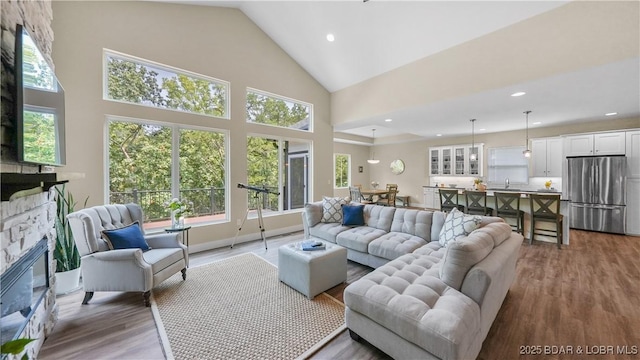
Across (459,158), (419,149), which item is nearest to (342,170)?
(419,149)

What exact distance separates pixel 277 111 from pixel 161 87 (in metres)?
2.19

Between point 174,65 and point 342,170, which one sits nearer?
point 174,65

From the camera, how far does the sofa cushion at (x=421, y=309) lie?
4.64ft

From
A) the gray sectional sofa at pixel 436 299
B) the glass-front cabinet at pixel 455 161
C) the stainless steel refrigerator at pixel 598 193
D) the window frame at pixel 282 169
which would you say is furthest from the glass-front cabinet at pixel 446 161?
the gray sectional sofa at pixel 436 299

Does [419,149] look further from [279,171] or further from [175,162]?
[175,162]

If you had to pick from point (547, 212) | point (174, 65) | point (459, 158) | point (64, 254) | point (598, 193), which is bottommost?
point (64, 254)

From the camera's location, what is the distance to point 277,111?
5305mm

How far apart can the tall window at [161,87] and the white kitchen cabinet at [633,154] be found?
27.7 ft

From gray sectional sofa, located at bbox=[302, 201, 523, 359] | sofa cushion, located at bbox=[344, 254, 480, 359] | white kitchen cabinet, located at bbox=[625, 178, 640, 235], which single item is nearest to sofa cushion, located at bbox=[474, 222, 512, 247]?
gray sectional sofa, located at bbox=[302, 201, 523, 359]

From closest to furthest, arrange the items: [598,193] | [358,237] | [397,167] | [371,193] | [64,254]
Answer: [64,254] < [358,237] < [598,193] < [371,193] < [397,167]

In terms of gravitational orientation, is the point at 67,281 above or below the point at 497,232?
below

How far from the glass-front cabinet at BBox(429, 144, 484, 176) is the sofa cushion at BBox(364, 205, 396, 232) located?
18.4 ft

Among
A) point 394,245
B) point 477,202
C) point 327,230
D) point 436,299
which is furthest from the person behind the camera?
point 477,202

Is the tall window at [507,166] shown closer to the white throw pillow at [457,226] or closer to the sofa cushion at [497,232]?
the white throw pillow at [457,226]
